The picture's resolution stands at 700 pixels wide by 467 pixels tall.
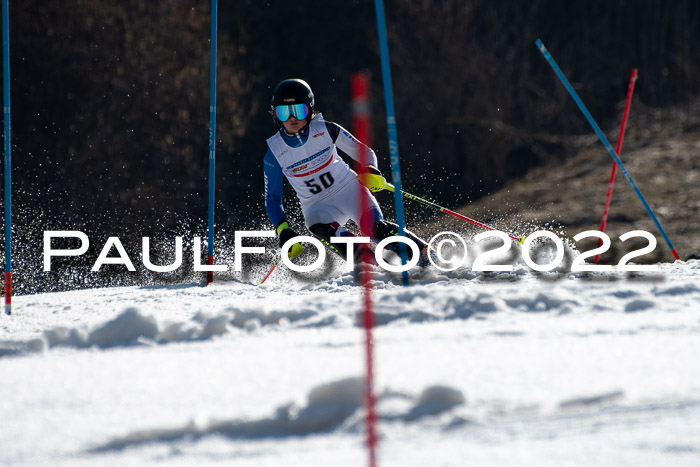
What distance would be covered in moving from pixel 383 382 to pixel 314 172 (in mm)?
3760

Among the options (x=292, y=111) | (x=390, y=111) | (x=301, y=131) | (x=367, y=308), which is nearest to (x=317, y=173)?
(x=301, y=131)

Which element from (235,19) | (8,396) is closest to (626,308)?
(8,396)

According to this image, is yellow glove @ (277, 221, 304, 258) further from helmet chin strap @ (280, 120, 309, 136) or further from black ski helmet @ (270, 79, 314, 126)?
black ski helmet @ (270, 79, 314, 126)

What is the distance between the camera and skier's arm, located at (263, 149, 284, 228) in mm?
6789

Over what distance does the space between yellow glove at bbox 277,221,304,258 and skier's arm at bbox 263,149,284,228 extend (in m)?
0.13

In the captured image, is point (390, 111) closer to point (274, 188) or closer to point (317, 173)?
point (317, 173)

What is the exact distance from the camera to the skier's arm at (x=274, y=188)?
6.79m

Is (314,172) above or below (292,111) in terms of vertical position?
below

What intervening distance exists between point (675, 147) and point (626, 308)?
12311mm

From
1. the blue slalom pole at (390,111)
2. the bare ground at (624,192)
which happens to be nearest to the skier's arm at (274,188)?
the blue slalom pole at (390,111)

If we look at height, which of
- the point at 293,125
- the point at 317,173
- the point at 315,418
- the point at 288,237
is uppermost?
the point at 293,125

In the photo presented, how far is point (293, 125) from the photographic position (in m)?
6.53

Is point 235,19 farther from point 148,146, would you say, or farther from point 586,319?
point 586,319

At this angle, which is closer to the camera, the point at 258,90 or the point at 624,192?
the point at 624,192
